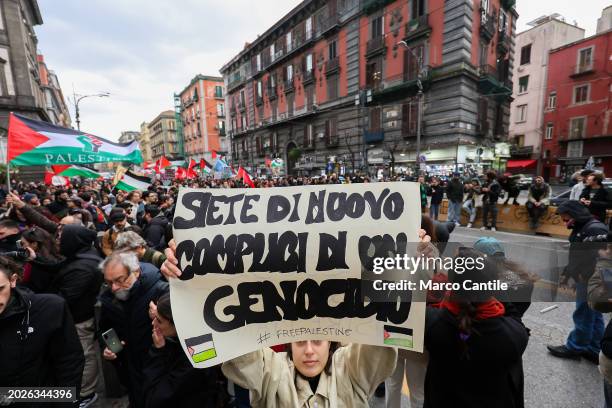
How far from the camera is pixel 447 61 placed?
17.8m

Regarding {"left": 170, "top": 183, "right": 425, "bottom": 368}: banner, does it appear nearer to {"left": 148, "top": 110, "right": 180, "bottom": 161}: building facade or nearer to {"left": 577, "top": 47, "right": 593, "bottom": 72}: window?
{"left": 577, "top": 47, "right": 593, "bottom": 72}: window

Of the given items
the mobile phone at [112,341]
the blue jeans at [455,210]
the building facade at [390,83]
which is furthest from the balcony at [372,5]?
the mobile phone at [112,341]

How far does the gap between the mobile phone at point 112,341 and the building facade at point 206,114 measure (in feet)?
190

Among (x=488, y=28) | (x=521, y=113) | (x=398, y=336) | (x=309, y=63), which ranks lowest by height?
(x=398, y=336)

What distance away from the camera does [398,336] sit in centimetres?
147

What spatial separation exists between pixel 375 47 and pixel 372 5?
3.08m

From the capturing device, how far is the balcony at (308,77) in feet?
93.7

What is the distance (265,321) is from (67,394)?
154 cm

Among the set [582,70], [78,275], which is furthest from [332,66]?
[78,275]

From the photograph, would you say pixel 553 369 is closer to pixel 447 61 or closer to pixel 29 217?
pixel 29 217

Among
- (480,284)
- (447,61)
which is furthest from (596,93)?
(480,284)

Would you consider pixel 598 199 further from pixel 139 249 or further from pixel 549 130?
pixel 549 130

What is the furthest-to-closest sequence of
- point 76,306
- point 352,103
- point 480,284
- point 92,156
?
point 352,103 → point 92,156 → point 76,306 → point 480,284

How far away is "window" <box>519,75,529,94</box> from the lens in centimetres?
3112
